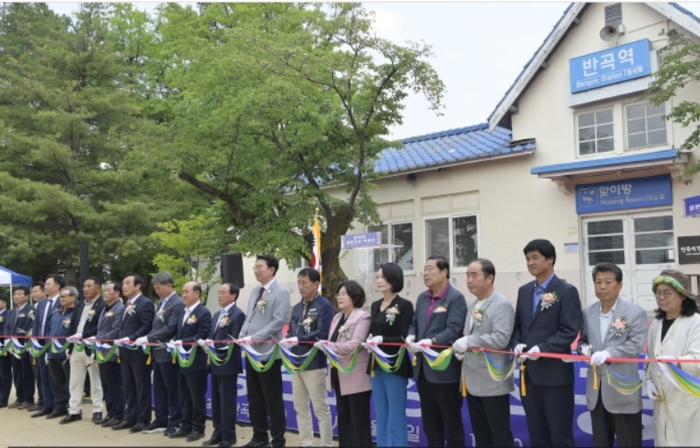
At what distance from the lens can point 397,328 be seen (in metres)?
6.58

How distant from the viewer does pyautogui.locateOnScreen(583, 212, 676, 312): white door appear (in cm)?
1400

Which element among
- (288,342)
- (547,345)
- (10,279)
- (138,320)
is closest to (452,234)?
(138,320)

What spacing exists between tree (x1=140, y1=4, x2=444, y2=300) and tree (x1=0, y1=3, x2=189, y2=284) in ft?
23.0

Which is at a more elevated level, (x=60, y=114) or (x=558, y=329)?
(x=60, y=114)

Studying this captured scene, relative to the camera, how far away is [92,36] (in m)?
24.7

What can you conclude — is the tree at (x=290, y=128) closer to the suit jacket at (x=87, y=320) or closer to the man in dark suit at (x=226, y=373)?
the suit jacket at (x=87, y=320)

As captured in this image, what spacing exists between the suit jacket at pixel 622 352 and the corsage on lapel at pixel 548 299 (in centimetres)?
38

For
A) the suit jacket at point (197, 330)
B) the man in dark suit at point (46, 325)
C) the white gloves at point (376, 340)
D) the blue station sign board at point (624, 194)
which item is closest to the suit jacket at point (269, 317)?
A: the suit jacket at point (197, 330)

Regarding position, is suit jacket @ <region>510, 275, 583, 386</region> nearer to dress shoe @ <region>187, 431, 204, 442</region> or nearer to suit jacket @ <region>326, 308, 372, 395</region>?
suit jacket @ <region>326, 308, 372, 395</region>

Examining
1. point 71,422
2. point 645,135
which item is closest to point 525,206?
point 645,135

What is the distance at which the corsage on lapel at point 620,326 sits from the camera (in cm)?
536

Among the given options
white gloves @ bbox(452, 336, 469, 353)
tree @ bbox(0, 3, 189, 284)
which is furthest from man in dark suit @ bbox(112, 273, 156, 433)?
tree @ bbox(0, 3, 189, 284)

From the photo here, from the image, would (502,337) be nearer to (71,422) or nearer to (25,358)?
(71,422)

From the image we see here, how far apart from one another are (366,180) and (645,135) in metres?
5.91
